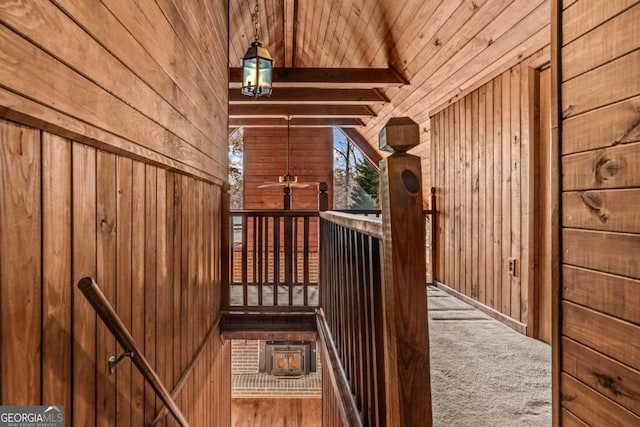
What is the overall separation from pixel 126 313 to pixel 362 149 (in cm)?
651

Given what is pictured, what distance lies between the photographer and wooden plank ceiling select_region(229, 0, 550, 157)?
254 cm

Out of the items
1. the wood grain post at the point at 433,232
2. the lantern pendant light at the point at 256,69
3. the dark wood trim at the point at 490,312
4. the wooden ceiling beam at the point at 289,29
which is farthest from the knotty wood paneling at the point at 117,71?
the wood grain post at the point at 433,232

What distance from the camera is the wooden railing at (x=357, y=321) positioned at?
1.22 meters

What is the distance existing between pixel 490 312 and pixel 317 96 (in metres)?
3.46

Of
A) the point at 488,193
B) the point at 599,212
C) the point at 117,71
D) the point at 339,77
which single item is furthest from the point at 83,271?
the point at 339,77

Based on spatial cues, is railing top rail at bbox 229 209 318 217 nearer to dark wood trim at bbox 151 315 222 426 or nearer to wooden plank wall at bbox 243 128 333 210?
dark wood trim at bbox 151 315 222 426

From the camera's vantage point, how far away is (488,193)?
311 centimetres

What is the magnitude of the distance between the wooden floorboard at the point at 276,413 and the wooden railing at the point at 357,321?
4.80 meters

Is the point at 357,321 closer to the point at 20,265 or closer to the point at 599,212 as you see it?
the point at 599,212

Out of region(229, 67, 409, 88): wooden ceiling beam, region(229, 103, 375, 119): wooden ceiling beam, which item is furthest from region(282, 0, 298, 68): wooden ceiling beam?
region(229, 103, 375, 119): wooden ceiling beam

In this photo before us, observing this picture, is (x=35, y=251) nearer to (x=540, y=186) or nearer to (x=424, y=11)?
(x=540, y=186)

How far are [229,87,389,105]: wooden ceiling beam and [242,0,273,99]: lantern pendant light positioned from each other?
202 cm

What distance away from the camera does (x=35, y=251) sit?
34.5 inches

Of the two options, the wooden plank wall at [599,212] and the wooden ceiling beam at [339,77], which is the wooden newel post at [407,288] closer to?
the wooden plank wall at [599,212]
